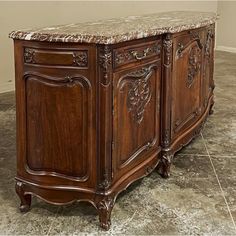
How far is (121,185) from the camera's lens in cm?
209

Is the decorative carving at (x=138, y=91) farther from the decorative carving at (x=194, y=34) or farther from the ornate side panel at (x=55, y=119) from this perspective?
the decorative carving at (x=194, y=34)

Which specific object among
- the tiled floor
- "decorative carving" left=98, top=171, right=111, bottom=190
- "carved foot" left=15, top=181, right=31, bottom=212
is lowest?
the tiled floor

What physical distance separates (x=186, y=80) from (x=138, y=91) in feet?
2.34

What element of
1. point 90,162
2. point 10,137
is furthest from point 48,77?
point 10,137

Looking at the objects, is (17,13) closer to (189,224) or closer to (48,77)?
(48,77)

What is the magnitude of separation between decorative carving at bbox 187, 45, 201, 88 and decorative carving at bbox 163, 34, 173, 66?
442 mm

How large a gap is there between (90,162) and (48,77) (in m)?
0.44

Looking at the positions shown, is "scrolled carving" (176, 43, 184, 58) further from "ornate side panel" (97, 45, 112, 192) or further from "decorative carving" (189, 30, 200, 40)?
"ornate side panel" (97, 45, 112, 192)

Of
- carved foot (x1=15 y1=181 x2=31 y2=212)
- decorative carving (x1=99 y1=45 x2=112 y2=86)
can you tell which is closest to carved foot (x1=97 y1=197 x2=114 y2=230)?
carved foot (x1=15 y1=181 x2=31 y2=212)

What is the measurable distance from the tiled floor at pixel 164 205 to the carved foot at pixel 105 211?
0.03 m

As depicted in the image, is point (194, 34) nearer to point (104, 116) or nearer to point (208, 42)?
point (208, 42)

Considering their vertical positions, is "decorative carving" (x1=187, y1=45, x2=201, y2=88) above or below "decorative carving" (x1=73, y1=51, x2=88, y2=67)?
below

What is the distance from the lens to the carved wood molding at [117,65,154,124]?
2039 mm

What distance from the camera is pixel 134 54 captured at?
2014 millimetres
